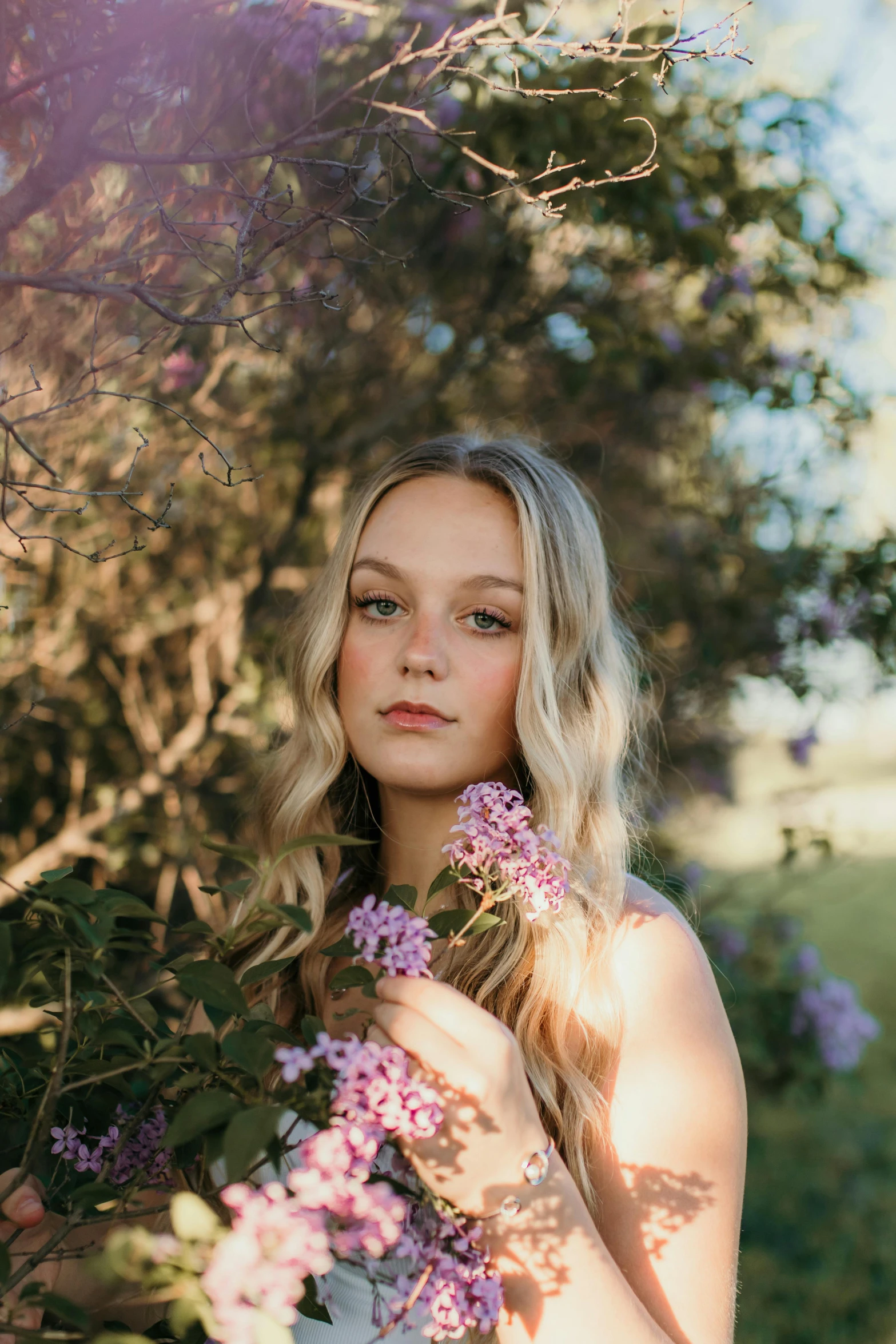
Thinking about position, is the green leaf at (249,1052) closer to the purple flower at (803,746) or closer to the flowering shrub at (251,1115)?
the flowering shrub at (251,1115)

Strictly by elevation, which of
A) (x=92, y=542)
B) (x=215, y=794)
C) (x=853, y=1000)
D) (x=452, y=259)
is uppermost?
(x=452, y=259)

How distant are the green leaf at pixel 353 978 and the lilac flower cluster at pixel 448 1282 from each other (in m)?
0.21

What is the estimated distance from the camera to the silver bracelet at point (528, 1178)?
1.06 meters

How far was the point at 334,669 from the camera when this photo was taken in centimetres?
188

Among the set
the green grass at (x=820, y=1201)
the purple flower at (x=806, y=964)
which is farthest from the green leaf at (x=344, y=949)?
the purple flower at (x=806, y=964)

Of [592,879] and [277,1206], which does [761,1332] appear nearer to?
[592,879]

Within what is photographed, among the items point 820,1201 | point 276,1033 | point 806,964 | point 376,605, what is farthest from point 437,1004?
point 820,1201

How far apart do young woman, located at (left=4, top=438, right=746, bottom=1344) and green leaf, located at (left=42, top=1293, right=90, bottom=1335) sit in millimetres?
310

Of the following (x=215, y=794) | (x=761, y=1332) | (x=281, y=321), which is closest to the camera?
(x=281, y=321)

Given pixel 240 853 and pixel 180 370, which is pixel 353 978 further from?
pixel 180 370

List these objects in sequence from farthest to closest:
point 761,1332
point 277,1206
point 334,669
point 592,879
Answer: point 761,1332 → point 334,669 → point 592,879 → point 277,1206

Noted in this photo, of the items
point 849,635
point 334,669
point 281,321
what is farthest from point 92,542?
point 849,635

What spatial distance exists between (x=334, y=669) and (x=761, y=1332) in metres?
3.25

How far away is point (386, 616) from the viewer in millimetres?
1750
